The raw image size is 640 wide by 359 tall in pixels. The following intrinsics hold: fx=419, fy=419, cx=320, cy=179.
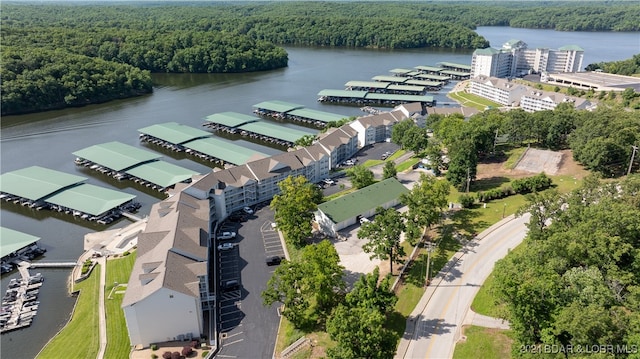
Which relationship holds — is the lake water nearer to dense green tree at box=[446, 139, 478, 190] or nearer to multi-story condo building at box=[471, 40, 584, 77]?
multi-story condo building at box=[471, 40, 584, 77]

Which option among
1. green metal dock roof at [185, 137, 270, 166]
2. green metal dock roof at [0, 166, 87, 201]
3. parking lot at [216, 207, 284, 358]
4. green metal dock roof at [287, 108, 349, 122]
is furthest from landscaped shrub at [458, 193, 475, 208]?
green metal dock roof at [0, 166, 87, 201]

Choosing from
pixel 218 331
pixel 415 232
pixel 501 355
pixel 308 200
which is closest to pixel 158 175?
pixel 308 200

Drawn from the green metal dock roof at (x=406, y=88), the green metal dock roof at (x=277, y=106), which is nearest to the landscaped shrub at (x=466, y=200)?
the green metal dock roof at (x=277, y=106)

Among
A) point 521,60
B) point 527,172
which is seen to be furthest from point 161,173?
point 521,60

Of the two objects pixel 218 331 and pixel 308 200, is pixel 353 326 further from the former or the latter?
pixel 308 200

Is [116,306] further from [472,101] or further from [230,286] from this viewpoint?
[472,101]
